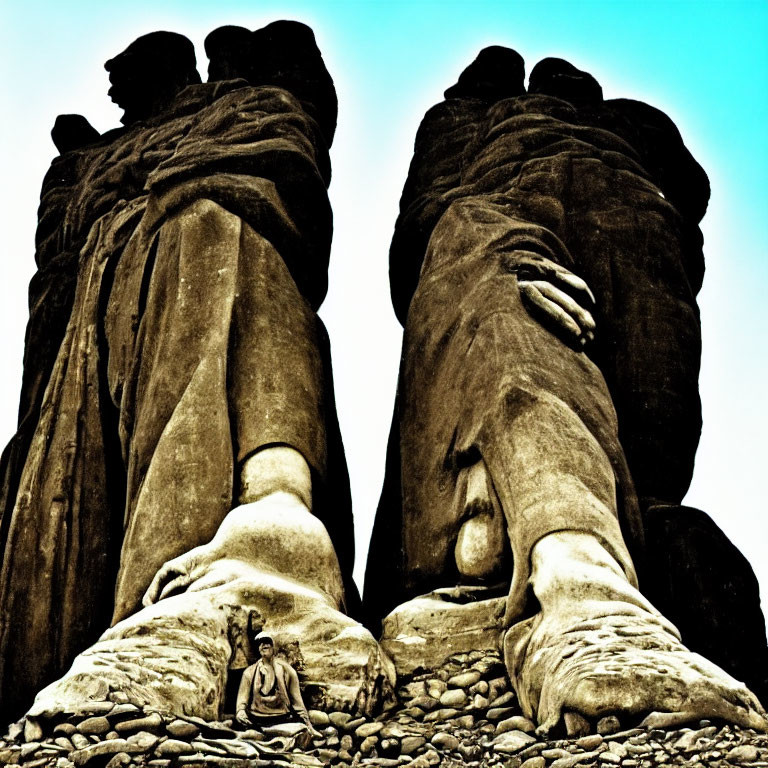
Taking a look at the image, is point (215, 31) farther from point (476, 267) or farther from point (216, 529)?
point (216, 529)

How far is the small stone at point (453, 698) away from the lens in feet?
19.4

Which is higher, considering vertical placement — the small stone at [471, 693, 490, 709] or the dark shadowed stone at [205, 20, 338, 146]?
the dark shadowed stone at [205, 20, 338, 146]

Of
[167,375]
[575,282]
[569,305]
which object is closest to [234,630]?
[167,375]

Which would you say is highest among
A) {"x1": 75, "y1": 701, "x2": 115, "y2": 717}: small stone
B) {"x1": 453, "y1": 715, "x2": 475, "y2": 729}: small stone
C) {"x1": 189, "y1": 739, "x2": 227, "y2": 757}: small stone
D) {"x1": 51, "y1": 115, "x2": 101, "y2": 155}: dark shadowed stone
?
{"x1": 51, "y1": 115, "x2": 101, "y2": 155}: dark shadowed stone

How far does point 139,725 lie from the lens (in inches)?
200

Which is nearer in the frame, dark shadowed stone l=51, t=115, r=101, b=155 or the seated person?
the seated person

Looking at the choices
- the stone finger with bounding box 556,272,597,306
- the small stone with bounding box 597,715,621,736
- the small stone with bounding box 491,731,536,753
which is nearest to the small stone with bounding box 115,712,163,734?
the small stone with bounding box 491,731,536,753

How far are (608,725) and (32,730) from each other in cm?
161

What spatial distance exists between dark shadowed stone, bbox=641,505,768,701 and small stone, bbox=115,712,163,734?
2.42 metres

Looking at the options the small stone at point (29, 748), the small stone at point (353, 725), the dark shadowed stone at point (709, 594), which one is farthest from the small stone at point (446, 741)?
the dark shadowed stone at point (709, 594)

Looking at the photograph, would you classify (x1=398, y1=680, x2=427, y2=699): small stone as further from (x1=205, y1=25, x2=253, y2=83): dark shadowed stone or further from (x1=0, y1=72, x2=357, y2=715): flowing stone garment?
(x1=205, y1=25, x2=253, y2=83): dark shadowed stone

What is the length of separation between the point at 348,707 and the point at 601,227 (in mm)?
3164

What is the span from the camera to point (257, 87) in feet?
27.2

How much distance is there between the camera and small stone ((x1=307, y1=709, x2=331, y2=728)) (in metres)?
5.52
